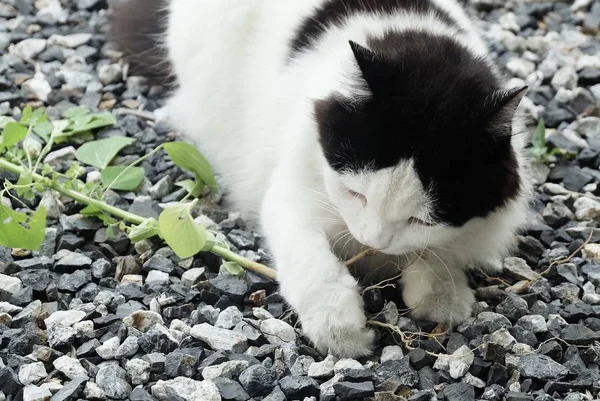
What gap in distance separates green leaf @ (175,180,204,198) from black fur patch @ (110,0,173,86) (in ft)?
2.46

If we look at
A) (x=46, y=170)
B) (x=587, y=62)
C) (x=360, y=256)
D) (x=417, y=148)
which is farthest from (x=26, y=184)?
(x=587, y=62)

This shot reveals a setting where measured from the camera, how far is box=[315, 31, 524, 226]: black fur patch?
2.29m

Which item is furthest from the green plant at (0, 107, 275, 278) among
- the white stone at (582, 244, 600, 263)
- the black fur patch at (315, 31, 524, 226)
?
the white stone at (582, 244, 600, 263)

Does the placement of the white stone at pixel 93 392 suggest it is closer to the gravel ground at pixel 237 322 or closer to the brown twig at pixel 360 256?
the gravel ground at pixel 237 322

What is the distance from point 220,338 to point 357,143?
0.70m

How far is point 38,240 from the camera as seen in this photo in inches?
101

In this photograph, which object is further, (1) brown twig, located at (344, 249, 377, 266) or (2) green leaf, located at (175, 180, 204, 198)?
(2) green leaf, located at (175, 180, 204, 198)

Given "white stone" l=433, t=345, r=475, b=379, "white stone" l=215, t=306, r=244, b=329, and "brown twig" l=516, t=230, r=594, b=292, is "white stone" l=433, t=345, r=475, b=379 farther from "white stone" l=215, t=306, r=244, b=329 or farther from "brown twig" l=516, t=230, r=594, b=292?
"white stone" l=215, t=306, r=244, b=329

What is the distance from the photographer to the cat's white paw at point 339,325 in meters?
2.41

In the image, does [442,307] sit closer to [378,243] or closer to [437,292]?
[437,292]

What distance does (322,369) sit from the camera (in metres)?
2.36

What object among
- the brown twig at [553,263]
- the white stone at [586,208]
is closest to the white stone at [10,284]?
the brown twig at [553,263]

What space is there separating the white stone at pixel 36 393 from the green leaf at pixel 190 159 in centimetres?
116

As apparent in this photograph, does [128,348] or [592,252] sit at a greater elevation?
[128,348]
